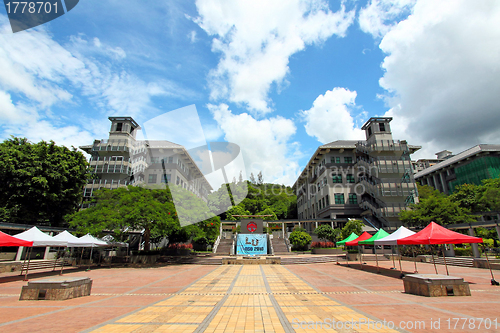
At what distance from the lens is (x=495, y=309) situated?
6.46 meters

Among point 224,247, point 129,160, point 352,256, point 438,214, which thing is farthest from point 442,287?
point 129,160

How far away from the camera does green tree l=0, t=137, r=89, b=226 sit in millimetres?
24109

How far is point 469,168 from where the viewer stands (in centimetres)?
4600

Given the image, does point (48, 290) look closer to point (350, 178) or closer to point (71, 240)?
point (71, 240)

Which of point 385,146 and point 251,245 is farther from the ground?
point 385,146

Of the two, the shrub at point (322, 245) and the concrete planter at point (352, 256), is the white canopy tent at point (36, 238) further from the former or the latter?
the shrub at point (322, 245)

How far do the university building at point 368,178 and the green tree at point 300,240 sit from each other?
25.7 feet

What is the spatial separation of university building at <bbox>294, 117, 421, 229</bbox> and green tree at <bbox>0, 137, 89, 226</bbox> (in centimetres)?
3422

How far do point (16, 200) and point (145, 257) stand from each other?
51.1ft

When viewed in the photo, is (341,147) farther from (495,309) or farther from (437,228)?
(495,309)

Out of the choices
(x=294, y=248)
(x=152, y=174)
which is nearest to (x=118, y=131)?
(x=152, y=174)

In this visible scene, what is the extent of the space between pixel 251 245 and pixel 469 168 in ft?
149

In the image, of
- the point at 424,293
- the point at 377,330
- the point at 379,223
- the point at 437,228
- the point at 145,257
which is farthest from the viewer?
the point at 379,223

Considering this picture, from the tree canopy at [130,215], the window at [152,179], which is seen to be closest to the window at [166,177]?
the window at [152,179]
